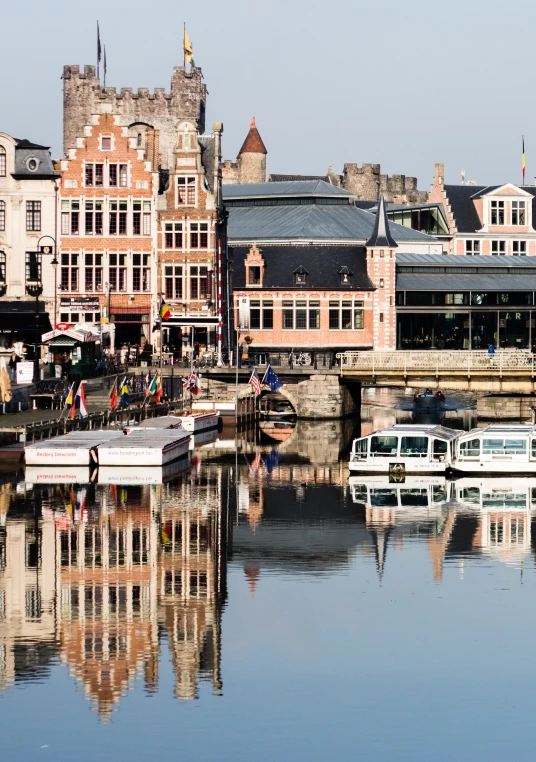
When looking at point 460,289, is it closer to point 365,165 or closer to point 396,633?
point 365,165

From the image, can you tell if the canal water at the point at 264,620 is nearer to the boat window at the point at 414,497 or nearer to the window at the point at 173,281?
the boat window at the point at 414,497

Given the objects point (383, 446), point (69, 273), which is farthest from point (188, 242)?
point (383, 446)

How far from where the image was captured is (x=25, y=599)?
142 feet

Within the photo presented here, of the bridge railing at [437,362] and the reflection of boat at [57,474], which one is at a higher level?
the bridge railing at [437,362]

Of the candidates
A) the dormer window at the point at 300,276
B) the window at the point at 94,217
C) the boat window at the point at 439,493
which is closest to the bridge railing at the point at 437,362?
Answer: the dormer window at the point at 300,276

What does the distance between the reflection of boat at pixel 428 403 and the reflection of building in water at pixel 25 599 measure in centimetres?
5231

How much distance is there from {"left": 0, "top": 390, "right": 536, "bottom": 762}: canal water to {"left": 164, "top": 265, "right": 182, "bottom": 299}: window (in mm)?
43706

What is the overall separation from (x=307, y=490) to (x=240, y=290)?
52.2 metres

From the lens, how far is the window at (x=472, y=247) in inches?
5822

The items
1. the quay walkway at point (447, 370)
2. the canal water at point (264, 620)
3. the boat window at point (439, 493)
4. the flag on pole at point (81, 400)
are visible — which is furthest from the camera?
the quay walkway at point (447, 370)

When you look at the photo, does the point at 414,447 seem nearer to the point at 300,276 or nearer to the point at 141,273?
the point at 141,273

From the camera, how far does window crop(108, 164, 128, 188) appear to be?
109m

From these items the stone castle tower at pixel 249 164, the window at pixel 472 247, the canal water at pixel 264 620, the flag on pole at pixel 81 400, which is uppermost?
the stone castle tower at pixel 249 164

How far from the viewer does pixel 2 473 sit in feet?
223
